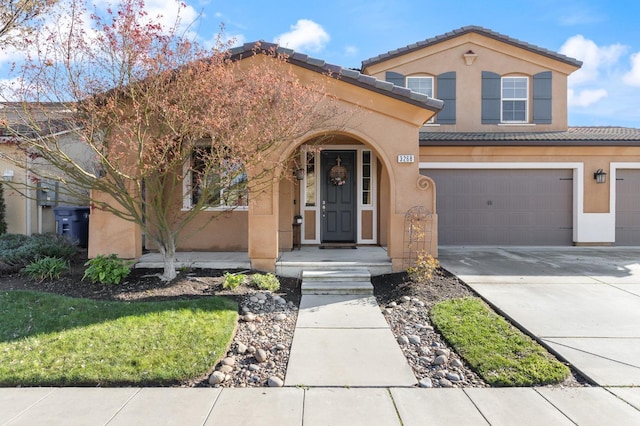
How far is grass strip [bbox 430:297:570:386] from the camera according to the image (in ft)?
12.5

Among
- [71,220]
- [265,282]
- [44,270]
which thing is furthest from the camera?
[71,220]

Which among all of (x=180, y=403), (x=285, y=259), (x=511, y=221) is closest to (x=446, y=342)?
(x=180, y=403)

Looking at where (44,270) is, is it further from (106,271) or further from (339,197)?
(339,197)

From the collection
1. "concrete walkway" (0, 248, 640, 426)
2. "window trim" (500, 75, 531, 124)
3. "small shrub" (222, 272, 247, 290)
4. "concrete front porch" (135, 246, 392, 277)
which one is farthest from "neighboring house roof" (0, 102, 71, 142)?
"window trim" (500, 75, 531, 124)

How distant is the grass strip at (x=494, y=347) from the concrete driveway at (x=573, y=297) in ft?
0.83

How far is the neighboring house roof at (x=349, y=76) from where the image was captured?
730cm

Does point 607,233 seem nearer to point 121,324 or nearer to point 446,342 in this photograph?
point 446,342

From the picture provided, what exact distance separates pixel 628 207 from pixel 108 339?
1381cm

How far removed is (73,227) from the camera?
9.43m

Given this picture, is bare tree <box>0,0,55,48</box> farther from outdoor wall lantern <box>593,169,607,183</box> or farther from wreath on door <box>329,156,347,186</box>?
outdoor wall lantern <box>593,169,607,183</box>

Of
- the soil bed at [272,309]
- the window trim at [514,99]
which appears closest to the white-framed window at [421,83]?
the window trim at [514,99]

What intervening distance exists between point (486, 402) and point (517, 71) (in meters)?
12.5

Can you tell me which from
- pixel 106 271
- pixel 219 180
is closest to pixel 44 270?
pixel 106 271

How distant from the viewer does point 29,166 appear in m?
9.27
